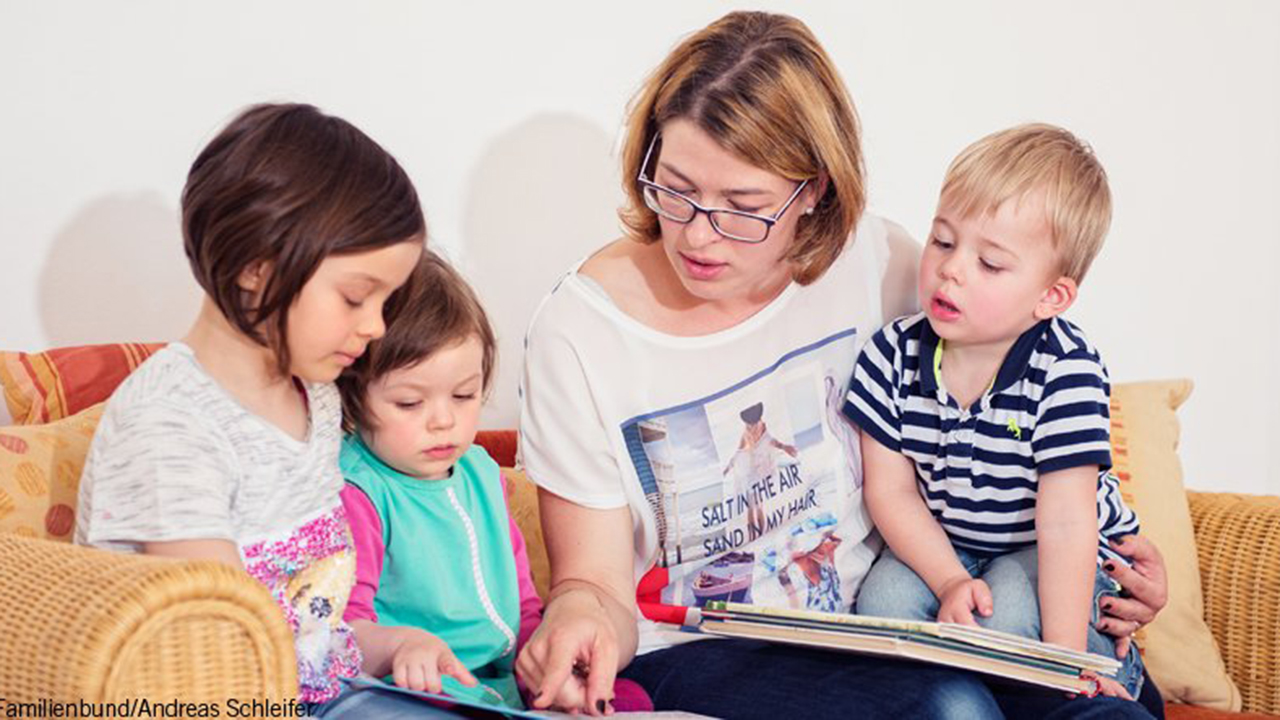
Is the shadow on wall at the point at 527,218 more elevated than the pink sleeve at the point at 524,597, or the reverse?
the shadow on wall at the point at 527,218

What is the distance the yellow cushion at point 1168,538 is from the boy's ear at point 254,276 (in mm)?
1386

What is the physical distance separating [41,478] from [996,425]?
1126mm

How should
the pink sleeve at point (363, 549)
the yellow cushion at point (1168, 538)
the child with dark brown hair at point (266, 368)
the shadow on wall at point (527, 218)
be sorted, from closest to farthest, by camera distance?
the child with dark brown hair at point (266, 368) < the pink sleeve at point (363, 549) < the yellow cushion at point (1168, 538) < the shadow on wall at point (527, 218)

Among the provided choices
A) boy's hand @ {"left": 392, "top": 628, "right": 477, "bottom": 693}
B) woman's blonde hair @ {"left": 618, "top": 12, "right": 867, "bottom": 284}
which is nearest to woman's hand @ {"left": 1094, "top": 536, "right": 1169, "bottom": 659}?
woman's blonde hair @ {"left": 618, "top": 12, "right": 867, "bottom": 284}

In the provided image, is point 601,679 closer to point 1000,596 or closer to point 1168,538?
point 1000,596

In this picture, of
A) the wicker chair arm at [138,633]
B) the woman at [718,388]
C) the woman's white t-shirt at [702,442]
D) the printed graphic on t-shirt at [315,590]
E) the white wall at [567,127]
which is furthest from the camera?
the white wall at [567,127]

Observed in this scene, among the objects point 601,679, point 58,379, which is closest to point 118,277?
point 58,379

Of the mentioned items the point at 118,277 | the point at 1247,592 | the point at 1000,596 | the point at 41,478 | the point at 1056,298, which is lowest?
the point at 1247,592

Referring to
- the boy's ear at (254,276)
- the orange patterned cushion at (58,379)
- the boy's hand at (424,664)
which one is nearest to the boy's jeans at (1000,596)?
the boy's hand at (424,664)

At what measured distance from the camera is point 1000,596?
5.98ft

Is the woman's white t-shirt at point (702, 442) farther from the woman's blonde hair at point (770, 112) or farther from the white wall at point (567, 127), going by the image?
the white wall at point (567, 127)

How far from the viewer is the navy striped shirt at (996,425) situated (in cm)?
180

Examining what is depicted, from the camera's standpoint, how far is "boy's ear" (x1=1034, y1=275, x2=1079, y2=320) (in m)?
1.80

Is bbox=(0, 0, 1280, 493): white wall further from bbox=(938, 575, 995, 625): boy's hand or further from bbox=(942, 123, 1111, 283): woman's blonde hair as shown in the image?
bbox=(938, 575, 995, 625): boy's hand
